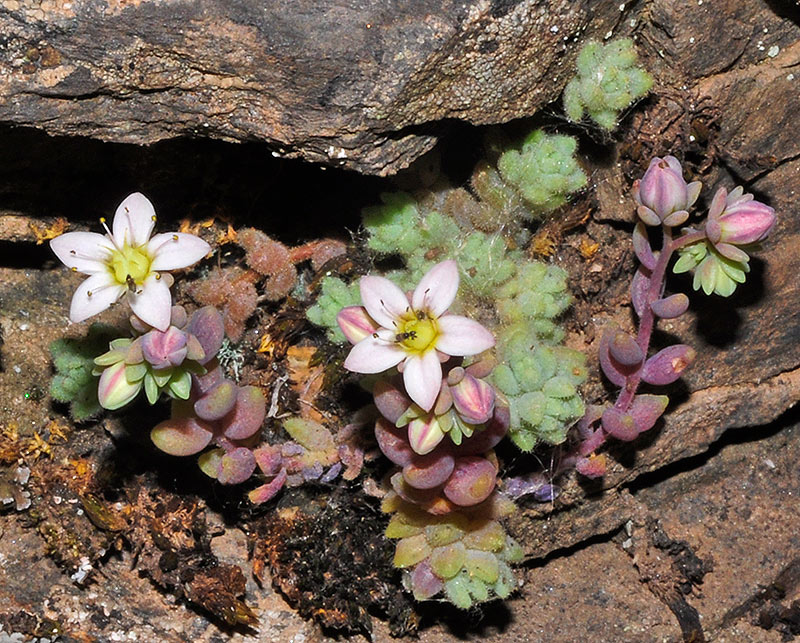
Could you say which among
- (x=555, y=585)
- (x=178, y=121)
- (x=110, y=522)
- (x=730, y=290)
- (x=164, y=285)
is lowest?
(x=110, y=522)

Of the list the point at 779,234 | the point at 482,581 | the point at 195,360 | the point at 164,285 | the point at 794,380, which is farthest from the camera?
the point at 794,380

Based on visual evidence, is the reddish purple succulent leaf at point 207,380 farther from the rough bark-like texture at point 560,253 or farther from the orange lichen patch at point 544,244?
the orange lichen patch at point 544,244

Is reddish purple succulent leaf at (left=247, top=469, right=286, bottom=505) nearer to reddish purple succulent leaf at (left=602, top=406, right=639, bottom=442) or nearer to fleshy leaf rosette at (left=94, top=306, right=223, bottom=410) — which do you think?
fleshy leaf rosette at (left=94, top=306, right=223, bottom=410)

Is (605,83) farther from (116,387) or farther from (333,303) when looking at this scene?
(116,387)

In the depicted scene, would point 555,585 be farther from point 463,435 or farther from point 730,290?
point 730,290

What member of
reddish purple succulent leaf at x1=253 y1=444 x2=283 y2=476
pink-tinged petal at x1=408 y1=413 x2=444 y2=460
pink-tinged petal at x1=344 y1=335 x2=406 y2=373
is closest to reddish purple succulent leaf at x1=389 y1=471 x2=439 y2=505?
pink-tinged petal at x1=408 y1=413 x2=444 y2=460

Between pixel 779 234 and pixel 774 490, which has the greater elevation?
pixel 779 234

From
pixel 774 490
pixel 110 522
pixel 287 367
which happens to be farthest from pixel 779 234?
pixel 110 522
